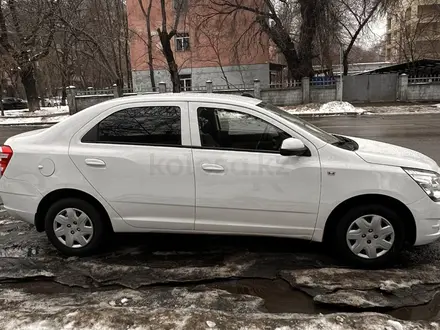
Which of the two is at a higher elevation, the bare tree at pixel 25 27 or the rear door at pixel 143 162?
the bare tree at pixel 25 27

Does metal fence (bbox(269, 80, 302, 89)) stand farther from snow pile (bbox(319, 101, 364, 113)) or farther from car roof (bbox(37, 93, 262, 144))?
car roof (bbox(37, 93, 262, 144))

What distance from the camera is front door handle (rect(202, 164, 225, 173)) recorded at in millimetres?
3793

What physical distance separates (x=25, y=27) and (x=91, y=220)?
95.5 ft

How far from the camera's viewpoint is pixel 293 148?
365 centimetres

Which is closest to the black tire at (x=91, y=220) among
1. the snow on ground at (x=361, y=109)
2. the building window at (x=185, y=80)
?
the snow on ground at (x=361, y=109)

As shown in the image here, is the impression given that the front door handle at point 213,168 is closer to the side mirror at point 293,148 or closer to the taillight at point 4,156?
the side mirror at point 293,148

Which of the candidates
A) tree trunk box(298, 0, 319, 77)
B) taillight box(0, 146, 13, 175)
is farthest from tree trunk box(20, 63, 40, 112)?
taillight box(0, 146, 13, 175)

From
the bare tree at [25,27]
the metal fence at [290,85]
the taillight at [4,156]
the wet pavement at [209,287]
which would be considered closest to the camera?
the wet pavement at [209,287]

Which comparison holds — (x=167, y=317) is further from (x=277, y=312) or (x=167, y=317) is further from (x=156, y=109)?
(x=156, y=109)

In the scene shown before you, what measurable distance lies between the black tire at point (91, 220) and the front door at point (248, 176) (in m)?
1.00

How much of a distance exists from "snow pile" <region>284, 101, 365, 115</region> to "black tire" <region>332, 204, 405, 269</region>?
20.6 meters

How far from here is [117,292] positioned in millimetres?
3477

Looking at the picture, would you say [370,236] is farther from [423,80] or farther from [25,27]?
[25,27]

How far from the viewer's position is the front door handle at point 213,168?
149 inches
